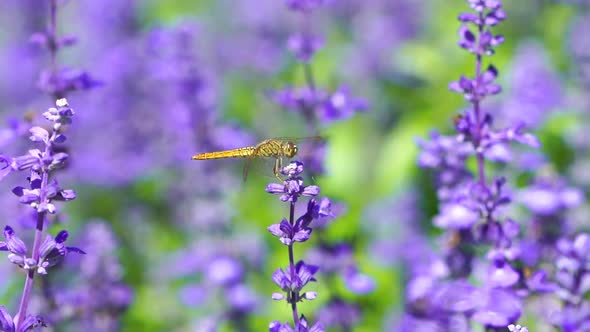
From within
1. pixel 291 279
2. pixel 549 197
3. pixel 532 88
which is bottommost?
pixel 291 279

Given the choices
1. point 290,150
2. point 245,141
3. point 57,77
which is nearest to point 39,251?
point 290,150

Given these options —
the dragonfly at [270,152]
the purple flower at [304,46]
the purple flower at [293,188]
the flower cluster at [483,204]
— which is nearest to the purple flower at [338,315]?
the flower cluster at [483,204]

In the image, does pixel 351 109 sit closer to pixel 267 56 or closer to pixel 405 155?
pixel 405 155

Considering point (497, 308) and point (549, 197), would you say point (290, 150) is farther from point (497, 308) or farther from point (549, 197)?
point (549, 197)

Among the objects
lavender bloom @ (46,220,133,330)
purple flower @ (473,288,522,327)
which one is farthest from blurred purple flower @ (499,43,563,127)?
lavender bloom @ (46,220,133,330)

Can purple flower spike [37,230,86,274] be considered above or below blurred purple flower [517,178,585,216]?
below

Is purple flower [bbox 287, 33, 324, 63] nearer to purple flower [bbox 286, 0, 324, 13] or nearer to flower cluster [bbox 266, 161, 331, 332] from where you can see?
purple flower [bbox 286, 0, 324, 13]

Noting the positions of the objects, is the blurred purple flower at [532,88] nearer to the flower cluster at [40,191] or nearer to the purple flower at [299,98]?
the purple flower at [299,98]
